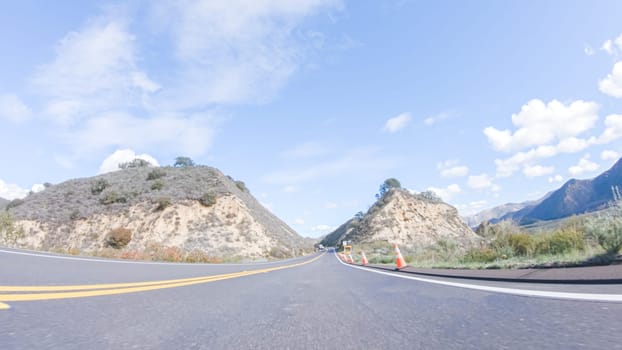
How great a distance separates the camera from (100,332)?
6.25ft

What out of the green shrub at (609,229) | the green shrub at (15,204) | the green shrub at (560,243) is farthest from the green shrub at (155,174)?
the green shrub at (609,229)

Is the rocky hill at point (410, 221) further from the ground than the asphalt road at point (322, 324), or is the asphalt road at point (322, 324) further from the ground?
the rocky hill at point (410, 221)

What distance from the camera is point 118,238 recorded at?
32250mm

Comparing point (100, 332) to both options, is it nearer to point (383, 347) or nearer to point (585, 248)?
point (383, 347)

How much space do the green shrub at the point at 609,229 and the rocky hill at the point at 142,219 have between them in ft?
100

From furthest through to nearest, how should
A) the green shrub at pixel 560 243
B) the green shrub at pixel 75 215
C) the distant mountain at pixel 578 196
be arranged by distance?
the distant mountain at pixel 578 196 → the green shrub at pixel 75 215 → the green shrub at pixel 560 243

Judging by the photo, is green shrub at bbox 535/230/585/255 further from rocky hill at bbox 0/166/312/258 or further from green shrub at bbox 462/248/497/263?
rocky hill at bbox 0/166/312/258

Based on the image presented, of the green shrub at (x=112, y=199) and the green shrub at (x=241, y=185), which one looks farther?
the green shrub at (x=241, y=185)

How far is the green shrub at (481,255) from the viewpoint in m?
8.11

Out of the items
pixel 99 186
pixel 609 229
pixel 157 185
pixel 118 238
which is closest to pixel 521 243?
pixel 609 229

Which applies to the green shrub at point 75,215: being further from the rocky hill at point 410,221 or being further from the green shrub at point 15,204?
the rocky hill at point 410,221

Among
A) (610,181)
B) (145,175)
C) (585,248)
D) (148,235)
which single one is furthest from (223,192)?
(610,181)

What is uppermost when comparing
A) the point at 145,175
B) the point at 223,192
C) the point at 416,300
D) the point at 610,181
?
the point at 610,181

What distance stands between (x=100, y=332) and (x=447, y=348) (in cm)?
199
